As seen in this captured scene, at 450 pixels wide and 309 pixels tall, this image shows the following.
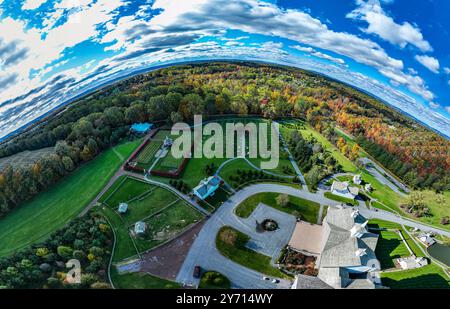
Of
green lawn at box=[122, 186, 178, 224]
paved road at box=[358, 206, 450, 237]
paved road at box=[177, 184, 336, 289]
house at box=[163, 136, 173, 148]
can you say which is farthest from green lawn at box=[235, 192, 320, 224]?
house at box=[163, 136, 173, 148]

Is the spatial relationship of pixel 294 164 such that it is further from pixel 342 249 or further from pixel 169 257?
pixel 169 257

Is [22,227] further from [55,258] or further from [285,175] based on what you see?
[285,175]

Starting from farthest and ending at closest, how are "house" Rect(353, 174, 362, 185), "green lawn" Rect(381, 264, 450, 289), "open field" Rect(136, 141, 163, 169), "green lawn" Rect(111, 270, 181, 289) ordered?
"house" Rect(353, 174, 362, 185)
"open field" Rect(136, 141, 163, 169)
"green lawn" Rect(381, 264, 450, 289)
"green lawn" Rect(111, 270, 181, 289)

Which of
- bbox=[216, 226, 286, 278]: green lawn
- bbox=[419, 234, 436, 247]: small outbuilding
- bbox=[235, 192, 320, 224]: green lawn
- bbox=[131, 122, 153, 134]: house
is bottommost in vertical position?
bbox=[216, 226, 286, 278]: green lawn

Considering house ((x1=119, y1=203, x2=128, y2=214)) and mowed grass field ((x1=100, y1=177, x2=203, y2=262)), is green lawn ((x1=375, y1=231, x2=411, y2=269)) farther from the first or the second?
house ((x1=119, y1=203, x2=128, y2=214))

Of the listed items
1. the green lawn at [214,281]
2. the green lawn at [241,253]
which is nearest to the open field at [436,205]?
the green lawn at [241,253]

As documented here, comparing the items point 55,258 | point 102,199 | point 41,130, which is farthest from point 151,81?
point 55,258

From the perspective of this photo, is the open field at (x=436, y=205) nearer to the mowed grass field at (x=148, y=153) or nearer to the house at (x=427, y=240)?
Answer: the house at (x=427, y=240)
